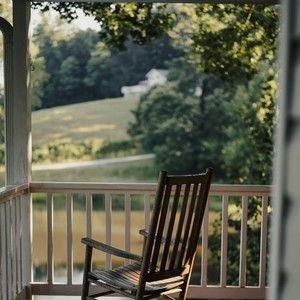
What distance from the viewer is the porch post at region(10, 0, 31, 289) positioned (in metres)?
3.98

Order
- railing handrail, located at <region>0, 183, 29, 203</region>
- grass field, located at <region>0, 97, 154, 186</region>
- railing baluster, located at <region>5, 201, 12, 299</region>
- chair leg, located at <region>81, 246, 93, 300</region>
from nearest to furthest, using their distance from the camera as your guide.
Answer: chair leg, located at <region>81, 246, 93, 300</region> < railing handrail, located at <region>0, 183, 29, 203</region> < railing baluster, located at <region>5, 201, 12, 299</region> < grass field, located at <region>0, 97, 154, 186</region>

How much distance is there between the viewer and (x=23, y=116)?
402cm

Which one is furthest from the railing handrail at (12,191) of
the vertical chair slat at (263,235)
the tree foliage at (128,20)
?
the tree foliage at (128,20)

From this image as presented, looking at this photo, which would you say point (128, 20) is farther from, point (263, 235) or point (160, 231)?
point (160, 231)

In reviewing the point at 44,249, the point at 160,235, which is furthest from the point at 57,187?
the point at 44,249

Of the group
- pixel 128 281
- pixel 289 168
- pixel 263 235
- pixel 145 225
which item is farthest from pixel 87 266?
pixel 289 168

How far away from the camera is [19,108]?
4.02m

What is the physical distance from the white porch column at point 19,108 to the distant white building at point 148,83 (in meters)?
9.30

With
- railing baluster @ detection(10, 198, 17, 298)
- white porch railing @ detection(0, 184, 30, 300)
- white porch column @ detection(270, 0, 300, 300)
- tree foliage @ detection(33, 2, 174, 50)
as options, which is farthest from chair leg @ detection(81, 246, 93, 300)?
tree foliage @ detection(33, 2, 174, 50)

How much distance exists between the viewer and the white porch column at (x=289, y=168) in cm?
109

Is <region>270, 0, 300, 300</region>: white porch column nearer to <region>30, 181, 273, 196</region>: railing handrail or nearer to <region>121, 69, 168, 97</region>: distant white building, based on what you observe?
<region>30, 181, 273, 196</region>: railing handrail

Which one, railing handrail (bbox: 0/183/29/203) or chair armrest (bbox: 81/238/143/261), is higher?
railing handrail (bbox: 0/183/29/203)

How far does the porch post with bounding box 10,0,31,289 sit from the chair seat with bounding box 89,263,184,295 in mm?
982

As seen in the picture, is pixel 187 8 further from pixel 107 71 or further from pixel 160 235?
pixel 160 235
